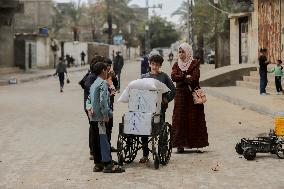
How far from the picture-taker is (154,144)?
8.41 meters

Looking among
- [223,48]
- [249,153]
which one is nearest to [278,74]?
[249,153]

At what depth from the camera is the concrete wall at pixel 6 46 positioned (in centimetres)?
4625

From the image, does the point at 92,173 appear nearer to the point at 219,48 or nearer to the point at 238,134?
the point at 238,134

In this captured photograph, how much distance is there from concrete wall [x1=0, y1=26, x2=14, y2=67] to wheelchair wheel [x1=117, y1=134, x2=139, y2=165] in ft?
126

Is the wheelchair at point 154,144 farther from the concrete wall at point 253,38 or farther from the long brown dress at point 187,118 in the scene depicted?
the concrete wall at point 253,38

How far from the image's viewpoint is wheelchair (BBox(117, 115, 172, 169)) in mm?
8367

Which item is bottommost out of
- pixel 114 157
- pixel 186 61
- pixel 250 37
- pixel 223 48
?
pixel 114 157

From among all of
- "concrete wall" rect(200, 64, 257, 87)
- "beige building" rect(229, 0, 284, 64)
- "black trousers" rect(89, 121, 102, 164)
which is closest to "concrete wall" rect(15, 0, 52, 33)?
"beige building" rect(229, 0, 284, 64)

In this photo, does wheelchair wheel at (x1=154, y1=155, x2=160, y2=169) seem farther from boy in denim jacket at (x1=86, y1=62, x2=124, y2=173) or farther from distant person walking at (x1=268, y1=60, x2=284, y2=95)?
distant person walking at (x1=268, y1=60, x2=284, y2=95)

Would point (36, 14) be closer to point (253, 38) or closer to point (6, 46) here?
point (6, 46)

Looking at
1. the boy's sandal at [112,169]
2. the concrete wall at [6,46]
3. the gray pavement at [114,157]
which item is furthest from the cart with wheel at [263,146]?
the concrete wall at [6,46]

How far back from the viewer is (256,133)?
12219 millimetres

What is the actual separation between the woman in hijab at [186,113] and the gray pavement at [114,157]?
0.21 metres

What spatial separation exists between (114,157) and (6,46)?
38.4 metres
